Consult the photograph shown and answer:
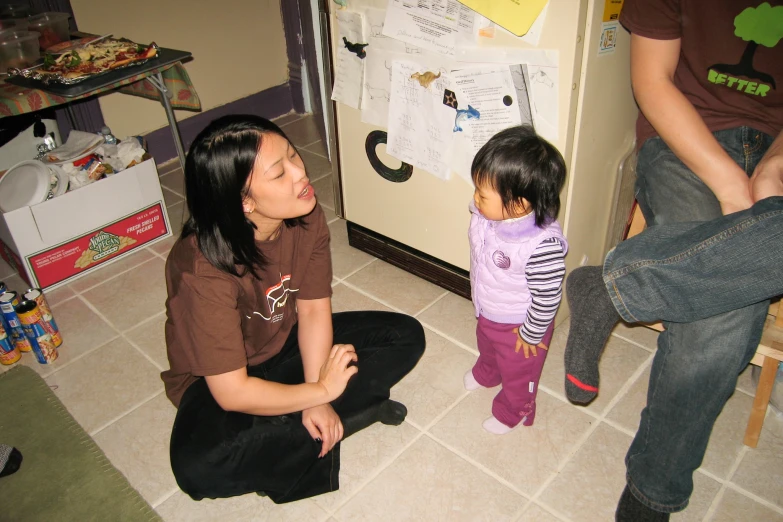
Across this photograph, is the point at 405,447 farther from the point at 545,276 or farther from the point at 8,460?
the point at 8,460

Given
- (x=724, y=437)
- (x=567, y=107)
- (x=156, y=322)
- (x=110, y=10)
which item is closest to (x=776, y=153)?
(x=567, y=107)

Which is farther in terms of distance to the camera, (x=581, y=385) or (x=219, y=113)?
(x=219, y=113)

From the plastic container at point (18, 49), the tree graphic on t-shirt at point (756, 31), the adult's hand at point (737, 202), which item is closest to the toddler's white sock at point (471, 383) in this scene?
the adult's hand at point (737, 202)

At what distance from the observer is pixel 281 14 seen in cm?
301

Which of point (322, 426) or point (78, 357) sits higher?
point (322, 426)

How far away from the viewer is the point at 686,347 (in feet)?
3.72

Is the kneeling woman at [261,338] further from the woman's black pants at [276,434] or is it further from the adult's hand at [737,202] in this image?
the adult's hand at [737,202]

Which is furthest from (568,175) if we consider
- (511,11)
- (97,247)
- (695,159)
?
(97,247)

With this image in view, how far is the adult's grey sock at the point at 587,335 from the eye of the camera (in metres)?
1.25

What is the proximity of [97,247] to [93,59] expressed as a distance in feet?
2.04

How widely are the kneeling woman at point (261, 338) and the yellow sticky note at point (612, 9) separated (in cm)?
72

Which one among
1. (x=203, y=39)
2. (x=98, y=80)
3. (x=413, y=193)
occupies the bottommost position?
(x=413, y=193)

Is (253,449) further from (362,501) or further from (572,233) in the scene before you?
(572,233)

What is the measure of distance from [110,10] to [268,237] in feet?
5.66
